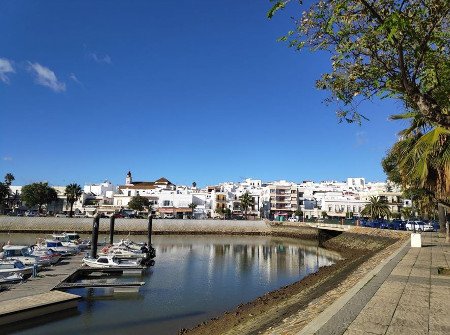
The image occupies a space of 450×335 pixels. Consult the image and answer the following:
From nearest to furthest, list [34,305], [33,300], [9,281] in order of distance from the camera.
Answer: [34,305] → [33,300] → [9,281]

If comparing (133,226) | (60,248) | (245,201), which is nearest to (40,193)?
(133,226)

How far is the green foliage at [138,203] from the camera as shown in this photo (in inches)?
4830

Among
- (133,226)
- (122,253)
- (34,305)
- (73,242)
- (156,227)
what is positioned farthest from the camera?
(156,227)

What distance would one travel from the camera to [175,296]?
85.8 ft

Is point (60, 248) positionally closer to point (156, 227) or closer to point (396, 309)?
point (156, 227)

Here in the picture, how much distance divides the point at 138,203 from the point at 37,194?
3130 centimetres

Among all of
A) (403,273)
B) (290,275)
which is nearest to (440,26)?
(403,273)

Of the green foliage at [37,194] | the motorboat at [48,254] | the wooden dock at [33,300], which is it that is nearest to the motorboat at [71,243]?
the motorboat at [48,254]

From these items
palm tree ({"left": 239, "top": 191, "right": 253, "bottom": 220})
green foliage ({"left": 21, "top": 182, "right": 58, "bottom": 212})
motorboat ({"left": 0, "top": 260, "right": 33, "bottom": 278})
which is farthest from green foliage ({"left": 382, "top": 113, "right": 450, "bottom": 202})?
green foliage ({"left": 21, "top": 182, "right": 58, "bottom": 212})

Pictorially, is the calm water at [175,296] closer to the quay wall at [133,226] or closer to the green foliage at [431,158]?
the green foliage at [431,158]

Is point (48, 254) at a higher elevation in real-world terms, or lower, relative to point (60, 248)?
higher

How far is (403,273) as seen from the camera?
16203mm

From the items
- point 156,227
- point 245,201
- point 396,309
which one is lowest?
point 156,227

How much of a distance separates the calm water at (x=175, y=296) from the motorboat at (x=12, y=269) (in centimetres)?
511
